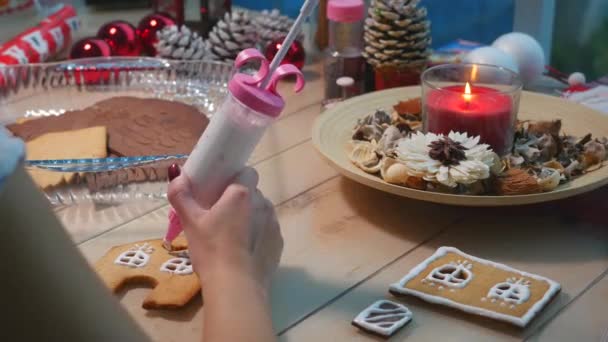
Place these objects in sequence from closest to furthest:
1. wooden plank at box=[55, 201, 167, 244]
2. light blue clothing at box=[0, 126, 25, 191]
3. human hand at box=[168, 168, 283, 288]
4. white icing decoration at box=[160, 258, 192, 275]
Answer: light blue clothing at box=[0, 126, 25, 191] → human hand at box=[168, 168, 283, 288] → white icing decoration at box=[160, 258, 192, 275] → wooden plank at box=[55, 201, 167, 244]

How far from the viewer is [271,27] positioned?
1273 mm

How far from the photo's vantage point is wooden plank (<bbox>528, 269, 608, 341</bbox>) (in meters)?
0.60

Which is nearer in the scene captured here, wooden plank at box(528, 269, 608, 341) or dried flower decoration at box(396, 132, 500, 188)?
wooden plank at box(528, 269, 608, 341)

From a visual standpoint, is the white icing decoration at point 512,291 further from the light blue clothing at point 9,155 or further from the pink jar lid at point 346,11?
the pink jar lid at point 346,11

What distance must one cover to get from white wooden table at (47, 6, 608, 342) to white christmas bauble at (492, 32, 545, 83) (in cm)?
36

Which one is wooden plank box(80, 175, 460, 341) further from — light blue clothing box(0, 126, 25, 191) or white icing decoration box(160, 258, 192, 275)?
light blue clothing box(0, 126, 25, 191)

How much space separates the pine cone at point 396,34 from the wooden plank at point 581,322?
49 cm

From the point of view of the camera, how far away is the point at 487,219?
77 centimetres

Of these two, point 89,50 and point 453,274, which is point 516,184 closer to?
point 453,274

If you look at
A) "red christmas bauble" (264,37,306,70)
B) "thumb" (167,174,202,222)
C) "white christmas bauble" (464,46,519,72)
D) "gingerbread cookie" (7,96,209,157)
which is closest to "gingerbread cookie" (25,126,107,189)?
"gingerbread cookie" (7,96,209,157)

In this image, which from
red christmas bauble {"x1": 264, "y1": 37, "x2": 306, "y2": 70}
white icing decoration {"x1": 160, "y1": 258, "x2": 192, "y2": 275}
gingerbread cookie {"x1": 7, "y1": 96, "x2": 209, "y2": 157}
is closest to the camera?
white icing decoration {"x1": 160, "y1": 258, "x2": 192, "y2": 275}

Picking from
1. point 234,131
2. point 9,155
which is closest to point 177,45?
point 234,131

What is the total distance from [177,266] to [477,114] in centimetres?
34

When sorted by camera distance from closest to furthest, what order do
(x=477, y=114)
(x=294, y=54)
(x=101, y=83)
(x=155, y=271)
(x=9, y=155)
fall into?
1. (x=9, y=155)
2. (x=155, y=271)
3. (x=477, y=114)
4. (x=101, y=83)
5. (x=294, y=54)
